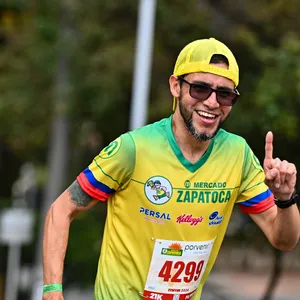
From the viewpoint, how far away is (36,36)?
14.7 m

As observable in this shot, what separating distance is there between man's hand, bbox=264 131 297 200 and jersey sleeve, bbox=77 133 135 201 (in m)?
0.61

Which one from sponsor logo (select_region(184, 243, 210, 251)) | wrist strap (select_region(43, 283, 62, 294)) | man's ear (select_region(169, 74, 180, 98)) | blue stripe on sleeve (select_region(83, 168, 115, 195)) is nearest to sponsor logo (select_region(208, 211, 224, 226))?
sponsor logo (select_region(184, 243, 210, 251))

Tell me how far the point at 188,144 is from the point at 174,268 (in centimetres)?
58

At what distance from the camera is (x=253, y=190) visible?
12.5ft

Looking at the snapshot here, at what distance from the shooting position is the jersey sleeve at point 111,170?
3.54 metres

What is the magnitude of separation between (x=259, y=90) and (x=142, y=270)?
6.73 m

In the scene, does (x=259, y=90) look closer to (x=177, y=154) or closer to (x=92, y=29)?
(x=92, y=29)

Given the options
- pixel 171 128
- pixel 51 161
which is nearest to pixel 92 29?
pixel 51 161

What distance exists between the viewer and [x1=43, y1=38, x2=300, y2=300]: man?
355 cm

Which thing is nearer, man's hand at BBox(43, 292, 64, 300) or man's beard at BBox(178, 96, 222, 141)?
man's hand at BBox(43, 292, 64, 300)

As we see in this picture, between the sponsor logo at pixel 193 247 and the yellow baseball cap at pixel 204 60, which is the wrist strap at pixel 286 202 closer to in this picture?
the sponsor logo at pixel 193 247

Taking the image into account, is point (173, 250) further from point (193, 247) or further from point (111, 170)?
point (111, 170)

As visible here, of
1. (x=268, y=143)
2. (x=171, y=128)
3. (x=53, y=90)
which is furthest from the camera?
(x=53, y=90)

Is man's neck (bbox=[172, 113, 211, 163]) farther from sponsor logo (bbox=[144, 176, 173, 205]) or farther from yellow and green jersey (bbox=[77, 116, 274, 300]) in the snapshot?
sponsor logo (bbox=[144, 176, 173, 205])
